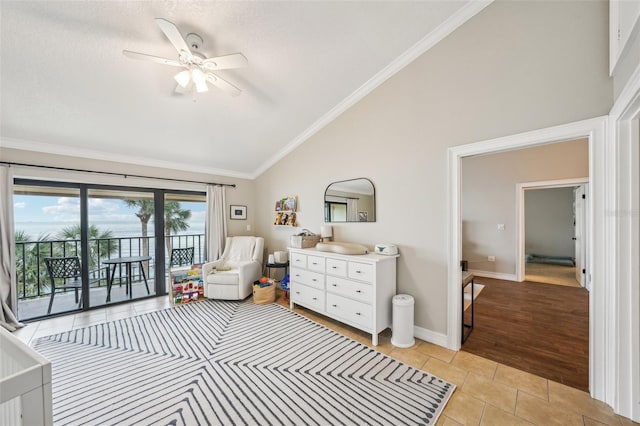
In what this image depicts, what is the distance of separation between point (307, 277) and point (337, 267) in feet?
1.95

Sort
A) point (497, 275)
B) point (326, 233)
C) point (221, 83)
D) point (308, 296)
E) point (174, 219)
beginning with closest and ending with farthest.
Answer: point (221, 83) → point (308, 296) → point (326, 233) → point (174, 219) → point (497, 275)

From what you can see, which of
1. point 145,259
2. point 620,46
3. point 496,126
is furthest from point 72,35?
point 620,46

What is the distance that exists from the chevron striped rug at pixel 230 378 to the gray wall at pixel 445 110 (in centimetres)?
96

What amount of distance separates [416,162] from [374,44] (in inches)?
51.9

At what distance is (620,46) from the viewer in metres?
1.44

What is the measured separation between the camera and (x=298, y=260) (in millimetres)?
3391

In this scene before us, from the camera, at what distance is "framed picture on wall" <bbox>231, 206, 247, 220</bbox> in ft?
16.1

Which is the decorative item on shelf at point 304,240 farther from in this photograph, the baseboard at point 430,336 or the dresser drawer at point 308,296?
the baseboard at point 430,336

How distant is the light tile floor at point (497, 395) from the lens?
5.25 feet

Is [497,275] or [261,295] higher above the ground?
[261,295]

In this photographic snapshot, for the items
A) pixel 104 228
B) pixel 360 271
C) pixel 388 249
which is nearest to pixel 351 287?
pixel 360 271

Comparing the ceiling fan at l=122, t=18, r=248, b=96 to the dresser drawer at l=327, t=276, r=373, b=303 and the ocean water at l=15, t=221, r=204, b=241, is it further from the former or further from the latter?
the ocean water at l=15, t=221, r=204, b=241

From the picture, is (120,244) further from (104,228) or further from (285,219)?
(285,219)

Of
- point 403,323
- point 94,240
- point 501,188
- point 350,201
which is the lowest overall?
point 403,323
